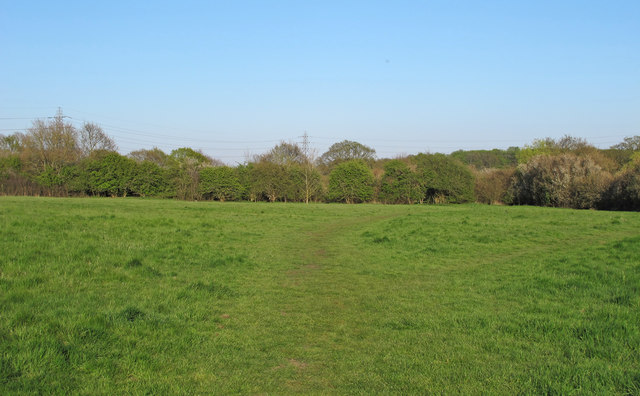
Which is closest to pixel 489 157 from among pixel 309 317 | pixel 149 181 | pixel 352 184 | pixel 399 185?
pixel 399 185

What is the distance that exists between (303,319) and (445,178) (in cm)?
4672

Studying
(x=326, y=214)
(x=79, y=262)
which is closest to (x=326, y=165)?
(x=326, y=214)

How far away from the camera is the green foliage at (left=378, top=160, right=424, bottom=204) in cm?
5078

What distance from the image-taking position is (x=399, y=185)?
51.1 m

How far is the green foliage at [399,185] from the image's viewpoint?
5078 cm

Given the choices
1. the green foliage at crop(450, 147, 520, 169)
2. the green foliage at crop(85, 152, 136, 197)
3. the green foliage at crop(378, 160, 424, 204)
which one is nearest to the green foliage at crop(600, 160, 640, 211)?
the green foliage at crop(378, 160, 424, 204)

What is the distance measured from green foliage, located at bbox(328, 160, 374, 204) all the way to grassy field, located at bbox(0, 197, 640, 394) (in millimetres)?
39426

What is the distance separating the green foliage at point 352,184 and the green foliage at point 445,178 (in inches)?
262

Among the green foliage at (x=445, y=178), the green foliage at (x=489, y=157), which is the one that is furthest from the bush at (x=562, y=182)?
the green foliage at (x=489, y=157)

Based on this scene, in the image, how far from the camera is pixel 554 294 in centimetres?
755

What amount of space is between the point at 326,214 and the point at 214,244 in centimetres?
1580

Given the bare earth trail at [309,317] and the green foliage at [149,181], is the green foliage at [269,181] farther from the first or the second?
the bare earth trail at [309,317]

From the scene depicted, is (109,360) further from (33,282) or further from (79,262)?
(79,262)

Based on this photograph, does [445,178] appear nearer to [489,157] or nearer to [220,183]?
[220,183]
